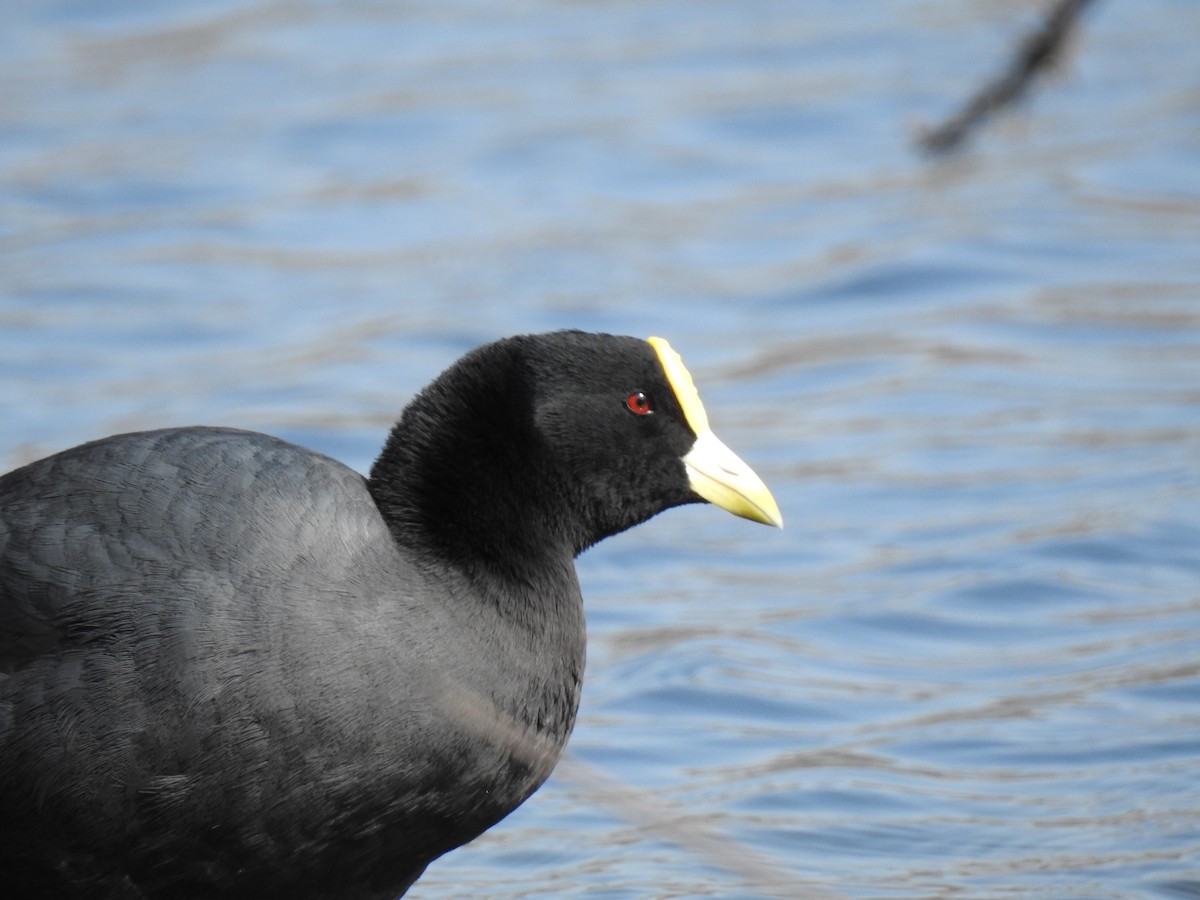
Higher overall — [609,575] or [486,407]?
[486,407]

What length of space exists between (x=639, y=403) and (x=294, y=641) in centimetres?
81

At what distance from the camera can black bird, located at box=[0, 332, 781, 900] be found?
3.19 meters

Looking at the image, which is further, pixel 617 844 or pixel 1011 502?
pixel 1011 502

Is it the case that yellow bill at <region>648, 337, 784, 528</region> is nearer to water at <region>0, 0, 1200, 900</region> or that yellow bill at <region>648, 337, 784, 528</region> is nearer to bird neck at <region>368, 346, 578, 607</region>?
bird neck at <region>368, 346, 578, 607</region>

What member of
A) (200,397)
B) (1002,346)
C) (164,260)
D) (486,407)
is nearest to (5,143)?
(164,260)

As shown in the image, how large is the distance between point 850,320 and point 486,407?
4.92m

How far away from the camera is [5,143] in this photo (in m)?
9.87

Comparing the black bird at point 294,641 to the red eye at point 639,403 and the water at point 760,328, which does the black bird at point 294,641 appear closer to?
the red eye at point 639,403

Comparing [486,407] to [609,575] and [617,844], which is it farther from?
[609,575]

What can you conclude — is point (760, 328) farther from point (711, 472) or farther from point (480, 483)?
point (480, 483)

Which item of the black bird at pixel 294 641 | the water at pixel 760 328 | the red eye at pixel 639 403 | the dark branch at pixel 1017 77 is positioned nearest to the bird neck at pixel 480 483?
the black bird at pixel 294 641

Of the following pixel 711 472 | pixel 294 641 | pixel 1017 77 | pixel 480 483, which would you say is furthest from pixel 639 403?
pixel 1017 77

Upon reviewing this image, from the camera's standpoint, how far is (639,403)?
12.0 feet

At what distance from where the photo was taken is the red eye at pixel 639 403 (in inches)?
144
